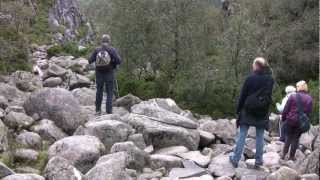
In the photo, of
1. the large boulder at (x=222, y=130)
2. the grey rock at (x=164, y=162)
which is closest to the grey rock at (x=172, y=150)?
the grey rock at (x=164, y=162)

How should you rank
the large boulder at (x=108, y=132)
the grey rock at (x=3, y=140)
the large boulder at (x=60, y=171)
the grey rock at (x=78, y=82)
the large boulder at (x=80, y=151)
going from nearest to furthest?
the large boulder at (x=60, y=171)
the large boulder at (x=80, y=151)
the grey rock at (x=3, y=140)
the large boulder at (x=108, y=132)
the grey rock at (x=78, y=82)

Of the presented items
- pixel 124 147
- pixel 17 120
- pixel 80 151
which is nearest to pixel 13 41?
pixel 17 120

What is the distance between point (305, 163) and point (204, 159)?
252 centimetres

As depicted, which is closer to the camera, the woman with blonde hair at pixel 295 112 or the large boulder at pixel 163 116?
the woman with blonde hair at pixel 295 112

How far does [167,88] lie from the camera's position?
2728 cm

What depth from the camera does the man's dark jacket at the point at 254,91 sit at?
11227 millimetres

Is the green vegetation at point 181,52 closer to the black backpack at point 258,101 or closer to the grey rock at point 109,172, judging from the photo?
the black backpack at point 258,101

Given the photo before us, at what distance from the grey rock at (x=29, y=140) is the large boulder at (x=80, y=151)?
3.25ft

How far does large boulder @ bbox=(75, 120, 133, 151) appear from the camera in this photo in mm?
13062

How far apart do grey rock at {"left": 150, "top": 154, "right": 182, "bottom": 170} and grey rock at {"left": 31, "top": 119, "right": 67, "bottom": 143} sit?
8.61 feet

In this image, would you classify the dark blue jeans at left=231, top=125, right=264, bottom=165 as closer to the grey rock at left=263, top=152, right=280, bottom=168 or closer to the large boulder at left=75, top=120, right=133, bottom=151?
the grey rock at left=263, top=152, right=280, bottom=168

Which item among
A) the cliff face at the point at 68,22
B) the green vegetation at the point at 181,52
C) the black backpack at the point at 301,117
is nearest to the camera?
the black backpack at the point at 301,117

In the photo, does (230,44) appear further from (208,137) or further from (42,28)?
(42,28)

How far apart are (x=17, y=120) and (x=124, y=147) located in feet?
11.4
